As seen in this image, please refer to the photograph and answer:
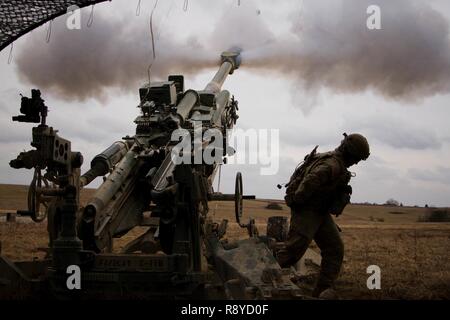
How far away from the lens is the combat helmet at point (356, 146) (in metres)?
8.15

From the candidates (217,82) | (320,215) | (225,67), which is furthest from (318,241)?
(225,67)

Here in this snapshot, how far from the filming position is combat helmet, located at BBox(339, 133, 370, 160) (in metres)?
8.15

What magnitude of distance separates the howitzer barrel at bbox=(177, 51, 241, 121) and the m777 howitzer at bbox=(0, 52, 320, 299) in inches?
41.3

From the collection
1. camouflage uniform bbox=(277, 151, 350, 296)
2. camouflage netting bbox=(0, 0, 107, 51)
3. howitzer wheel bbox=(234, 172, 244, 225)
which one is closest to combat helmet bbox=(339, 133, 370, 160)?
camouflage uniform bbox=(277, 151, 350, 296)

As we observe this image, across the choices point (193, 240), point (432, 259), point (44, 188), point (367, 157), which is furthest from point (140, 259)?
point (432, 259)

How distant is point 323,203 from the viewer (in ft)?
26.5

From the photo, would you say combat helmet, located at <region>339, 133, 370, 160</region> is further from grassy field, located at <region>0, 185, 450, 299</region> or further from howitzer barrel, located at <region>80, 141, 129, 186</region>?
howitzer barrel, located at <region>80, 141, 129, 186</region>

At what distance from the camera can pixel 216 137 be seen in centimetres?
959

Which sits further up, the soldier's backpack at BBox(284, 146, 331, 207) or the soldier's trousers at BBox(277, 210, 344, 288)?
the soldier's backpack at BBox(284, 146, 331, 207)

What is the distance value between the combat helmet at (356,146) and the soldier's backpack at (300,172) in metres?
0.26

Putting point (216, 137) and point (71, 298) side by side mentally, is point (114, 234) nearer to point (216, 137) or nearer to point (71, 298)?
point (71, 298)

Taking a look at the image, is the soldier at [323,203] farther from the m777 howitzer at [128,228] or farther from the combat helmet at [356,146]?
the m777 howitzer at [128,228]

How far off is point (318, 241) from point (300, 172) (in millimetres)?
953
